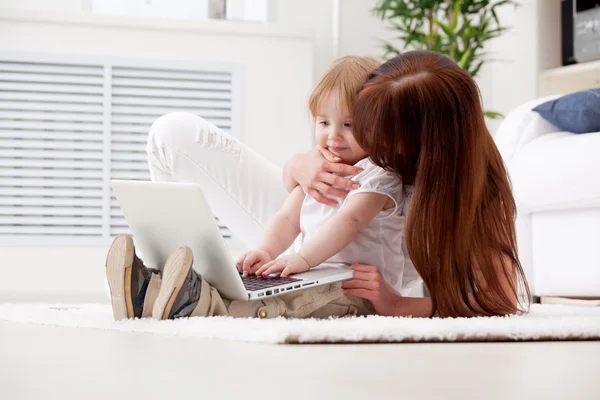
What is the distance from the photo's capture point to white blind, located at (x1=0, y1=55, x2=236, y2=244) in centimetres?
341

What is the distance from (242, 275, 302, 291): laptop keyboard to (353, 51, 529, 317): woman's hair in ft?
0.66

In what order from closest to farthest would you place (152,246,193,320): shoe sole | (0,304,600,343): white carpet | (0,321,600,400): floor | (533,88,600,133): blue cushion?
(0,321,600,400): floor < (0,304,600,343): white carpet < (152,246,193,320): shoe sole < (533,88,600,133): blue cushion

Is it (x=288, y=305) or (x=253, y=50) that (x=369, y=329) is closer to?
(x=288, y=305)

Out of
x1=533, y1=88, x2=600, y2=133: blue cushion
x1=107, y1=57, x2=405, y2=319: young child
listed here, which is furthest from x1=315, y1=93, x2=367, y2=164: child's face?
x1=533, y1=88, x2=600, y2=133: blue cushion

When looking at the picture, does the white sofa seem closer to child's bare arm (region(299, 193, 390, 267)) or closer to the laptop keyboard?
child's bare arm (region(299, 193, 390, 267))

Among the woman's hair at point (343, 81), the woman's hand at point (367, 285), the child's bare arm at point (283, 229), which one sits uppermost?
the woman's hair at point (343, 81)

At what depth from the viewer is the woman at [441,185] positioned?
123 cm

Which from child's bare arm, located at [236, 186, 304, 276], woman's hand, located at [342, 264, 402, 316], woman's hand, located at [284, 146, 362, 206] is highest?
woman's hand, located at [284, 146, 362, 206]

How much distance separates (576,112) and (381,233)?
3.30ft

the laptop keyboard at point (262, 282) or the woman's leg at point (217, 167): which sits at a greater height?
the woman's leg at point (217, 167)

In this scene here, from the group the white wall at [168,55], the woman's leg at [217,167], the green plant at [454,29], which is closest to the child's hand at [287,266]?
the woman's leg at [217,167]

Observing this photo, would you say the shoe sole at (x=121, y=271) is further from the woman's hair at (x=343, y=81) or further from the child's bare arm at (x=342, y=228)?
the woman's hair at (x=343, y=81)

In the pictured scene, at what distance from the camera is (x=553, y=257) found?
2098 millimetres

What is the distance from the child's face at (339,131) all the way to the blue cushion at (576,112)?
93 cm
